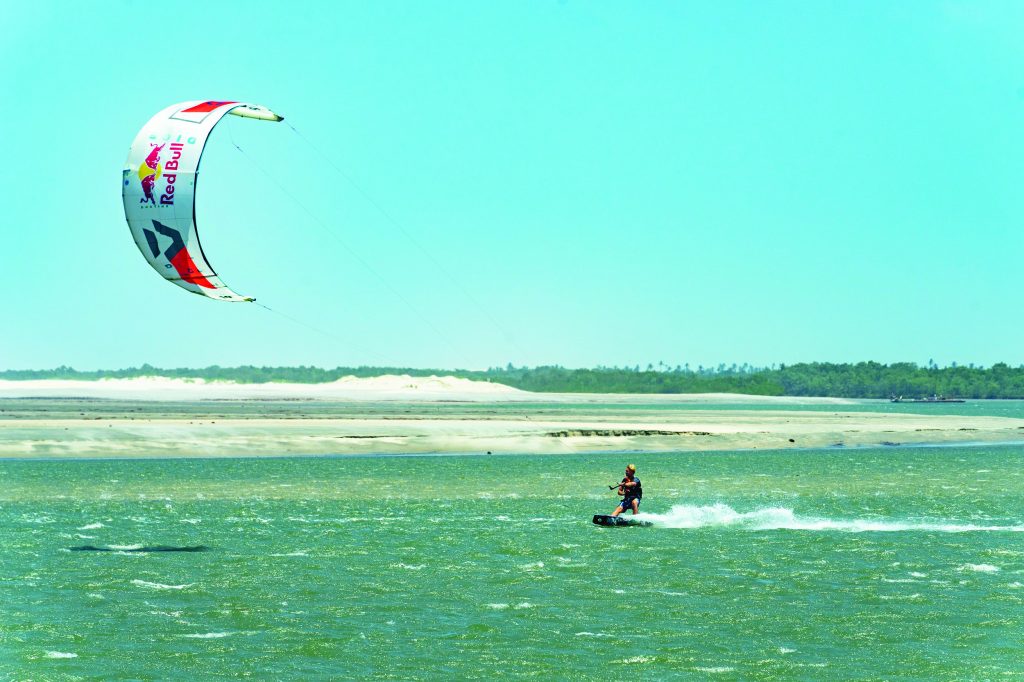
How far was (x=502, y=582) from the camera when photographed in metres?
24.6

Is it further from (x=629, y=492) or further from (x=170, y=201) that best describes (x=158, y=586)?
(x=629, y=492)

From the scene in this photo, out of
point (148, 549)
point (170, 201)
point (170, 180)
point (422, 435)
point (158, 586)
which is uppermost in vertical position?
point (170, 180)

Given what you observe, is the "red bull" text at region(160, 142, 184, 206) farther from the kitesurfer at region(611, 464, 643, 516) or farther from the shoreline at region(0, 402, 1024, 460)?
the shoreline at region(0, 402, 1024, 460)

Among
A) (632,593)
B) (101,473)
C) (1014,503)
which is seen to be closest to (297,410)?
(101,473)

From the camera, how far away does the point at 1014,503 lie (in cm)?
3975

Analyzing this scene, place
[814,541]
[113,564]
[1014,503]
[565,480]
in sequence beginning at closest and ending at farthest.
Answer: [113,564] → [814,541] → [1014,503] → [565,480]

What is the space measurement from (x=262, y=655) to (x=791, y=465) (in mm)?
41253

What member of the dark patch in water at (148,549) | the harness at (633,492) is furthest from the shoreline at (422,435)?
the harness at (633,492)

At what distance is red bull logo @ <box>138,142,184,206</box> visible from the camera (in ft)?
92.8

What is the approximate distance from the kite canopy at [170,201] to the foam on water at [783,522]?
13708 millimetres

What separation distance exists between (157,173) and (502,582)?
12.4m

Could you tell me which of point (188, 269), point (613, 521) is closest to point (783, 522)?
point (613, 521)

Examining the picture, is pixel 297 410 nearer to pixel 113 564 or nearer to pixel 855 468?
pixel 855 468

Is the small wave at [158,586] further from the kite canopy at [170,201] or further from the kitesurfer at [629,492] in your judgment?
the kitesurfer at [629,492]
